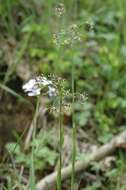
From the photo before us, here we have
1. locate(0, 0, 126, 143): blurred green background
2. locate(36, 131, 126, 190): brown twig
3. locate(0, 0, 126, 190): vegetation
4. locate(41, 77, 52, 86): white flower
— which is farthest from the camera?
locate(0, 0, 126, 143): blurred green background

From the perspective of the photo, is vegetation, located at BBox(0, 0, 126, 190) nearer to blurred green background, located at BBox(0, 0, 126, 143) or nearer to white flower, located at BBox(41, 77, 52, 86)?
blurred green background, located at BBox(0, 0, 126, 143)

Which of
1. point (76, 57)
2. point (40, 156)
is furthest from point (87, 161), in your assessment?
point (76, 57)

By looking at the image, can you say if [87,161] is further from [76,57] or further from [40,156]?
[76,57]

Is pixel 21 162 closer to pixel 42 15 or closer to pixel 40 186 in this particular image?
pixel 40 186

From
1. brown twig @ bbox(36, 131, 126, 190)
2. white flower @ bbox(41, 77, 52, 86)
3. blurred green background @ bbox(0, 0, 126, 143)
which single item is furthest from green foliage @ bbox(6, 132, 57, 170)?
white flower @ bbox(41, 77, 52, 86)

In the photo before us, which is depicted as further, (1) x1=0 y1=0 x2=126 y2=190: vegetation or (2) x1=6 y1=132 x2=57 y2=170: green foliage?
(1) x1=0 y1=0 x2=126 y2=190: vegetation
